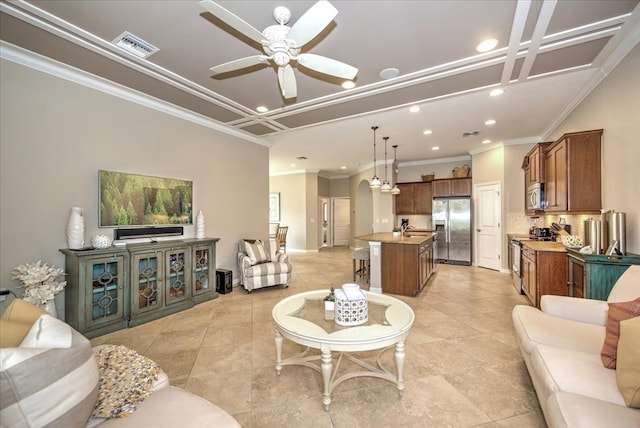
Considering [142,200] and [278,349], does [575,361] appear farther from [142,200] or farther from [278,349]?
[142,200]

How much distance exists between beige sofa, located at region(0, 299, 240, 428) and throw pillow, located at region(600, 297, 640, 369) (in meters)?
2.00

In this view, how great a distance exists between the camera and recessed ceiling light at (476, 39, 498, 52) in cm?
249

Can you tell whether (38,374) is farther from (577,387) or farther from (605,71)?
(605,71)

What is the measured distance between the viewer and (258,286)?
4598 mm

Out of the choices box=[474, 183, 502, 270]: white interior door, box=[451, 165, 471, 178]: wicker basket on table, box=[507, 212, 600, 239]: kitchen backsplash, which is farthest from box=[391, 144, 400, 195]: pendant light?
box=[507, 212, 600, 239]: kitchen backsplash

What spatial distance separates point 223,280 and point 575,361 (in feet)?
14.0

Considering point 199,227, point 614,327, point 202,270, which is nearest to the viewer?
point 614,327

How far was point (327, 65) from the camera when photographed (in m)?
2.13

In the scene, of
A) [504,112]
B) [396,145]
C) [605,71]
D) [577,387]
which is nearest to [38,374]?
[577,387]

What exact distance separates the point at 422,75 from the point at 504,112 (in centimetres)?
210

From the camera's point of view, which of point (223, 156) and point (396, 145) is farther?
point (396, 145)

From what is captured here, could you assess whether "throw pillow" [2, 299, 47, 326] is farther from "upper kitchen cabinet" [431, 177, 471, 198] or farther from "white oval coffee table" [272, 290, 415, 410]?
"upper kitchen cabinet" [431, 177, 471, 198]

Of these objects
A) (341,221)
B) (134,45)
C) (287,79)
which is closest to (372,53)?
(287,79)

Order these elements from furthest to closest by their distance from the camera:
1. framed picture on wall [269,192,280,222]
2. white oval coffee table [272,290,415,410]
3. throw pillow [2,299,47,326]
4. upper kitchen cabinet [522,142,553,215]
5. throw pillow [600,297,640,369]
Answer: framed picture on wall [269,192,280,222], upper kitchen cabinet [522,142,553,215], white oval coffee table [272,290,415,410], throw pillow [600,297,640,369], throw pillow [2,299,47,326]
